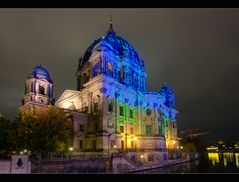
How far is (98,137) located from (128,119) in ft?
37.1

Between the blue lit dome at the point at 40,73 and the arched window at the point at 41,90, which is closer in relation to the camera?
the blue lit dome at the point at 40,73

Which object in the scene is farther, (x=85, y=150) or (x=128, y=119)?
(x=128, y=119)

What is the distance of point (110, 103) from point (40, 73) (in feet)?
63.7

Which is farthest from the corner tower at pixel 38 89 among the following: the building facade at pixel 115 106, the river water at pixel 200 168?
the river water at pixel 200 168

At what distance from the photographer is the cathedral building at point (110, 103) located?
160 feet

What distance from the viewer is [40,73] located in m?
57.8

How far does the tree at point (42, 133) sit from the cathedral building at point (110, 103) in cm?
1028

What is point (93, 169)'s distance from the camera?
115 feet

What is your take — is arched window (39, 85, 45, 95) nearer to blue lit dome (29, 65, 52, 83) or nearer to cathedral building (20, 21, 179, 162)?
cathedral building (20, 21, 179, 162)

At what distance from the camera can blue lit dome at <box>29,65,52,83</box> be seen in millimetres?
56719

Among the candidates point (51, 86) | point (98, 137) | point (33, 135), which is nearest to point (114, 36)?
point (51, 86)

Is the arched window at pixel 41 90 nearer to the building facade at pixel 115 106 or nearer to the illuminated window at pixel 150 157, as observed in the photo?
the building facade at pixel 115 106

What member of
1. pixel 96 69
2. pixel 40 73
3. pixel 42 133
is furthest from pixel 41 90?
pixel 42 133
